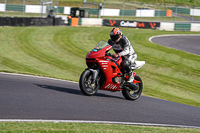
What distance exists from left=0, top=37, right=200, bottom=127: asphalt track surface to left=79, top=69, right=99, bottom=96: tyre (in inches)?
6.7

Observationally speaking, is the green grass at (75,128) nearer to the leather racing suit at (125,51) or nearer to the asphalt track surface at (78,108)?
the asphalt track surface at (78,108)

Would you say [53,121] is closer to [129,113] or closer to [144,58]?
[129,113]

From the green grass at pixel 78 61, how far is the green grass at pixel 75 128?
5667mm

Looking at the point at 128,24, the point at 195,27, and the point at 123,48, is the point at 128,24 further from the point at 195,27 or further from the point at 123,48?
the point at 123,48

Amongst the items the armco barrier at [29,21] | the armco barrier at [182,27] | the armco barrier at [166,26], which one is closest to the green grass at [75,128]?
the armco barrier at [29,21]

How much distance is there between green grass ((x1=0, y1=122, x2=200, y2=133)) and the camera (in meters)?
5.63

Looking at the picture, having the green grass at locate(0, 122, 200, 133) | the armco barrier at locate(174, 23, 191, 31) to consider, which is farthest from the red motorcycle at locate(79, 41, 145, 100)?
the armco barrier at locate(174, 23, 191, 31)

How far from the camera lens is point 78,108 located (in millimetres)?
7680

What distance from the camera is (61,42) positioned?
25.4 metres

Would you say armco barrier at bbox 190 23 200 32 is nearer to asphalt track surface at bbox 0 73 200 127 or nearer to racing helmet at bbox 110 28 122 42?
asphalt track surface at bbox 0 73 200 127

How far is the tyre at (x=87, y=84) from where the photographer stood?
28.6 feet

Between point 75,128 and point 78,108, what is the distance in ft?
5.41

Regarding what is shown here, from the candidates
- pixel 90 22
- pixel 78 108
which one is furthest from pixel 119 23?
pixel 78 108

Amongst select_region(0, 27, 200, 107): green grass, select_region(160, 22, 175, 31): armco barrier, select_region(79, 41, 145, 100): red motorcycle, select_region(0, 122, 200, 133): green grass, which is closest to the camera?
select_region(0, 122, 200, 133): green grass
